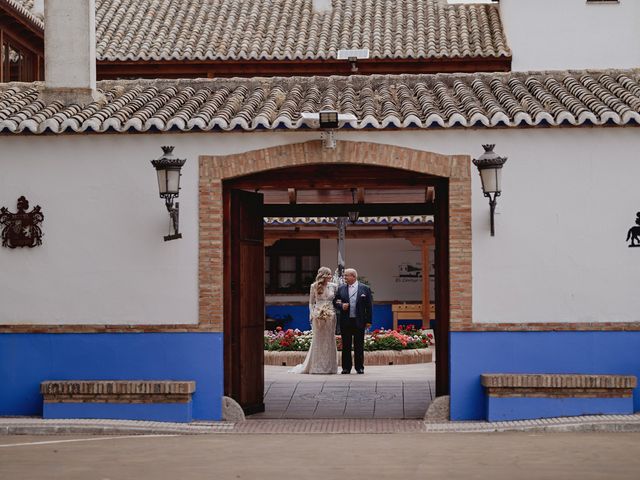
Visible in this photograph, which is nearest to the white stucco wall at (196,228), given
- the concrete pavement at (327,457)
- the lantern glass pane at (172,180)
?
the lantern glass pane at (172,180)

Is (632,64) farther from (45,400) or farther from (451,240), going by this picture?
(45,400)

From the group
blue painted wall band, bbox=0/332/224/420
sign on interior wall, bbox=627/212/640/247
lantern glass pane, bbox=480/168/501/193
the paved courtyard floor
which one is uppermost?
lantern glass pane, bbox=480/168/501/193

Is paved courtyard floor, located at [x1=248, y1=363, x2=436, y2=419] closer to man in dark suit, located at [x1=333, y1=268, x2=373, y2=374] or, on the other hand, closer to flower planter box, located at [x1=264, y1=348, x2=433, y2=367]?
man in dark suit, located at [x1=333, y1=268, x2=373, y2=374]

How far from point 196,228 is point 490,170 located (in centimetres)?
334

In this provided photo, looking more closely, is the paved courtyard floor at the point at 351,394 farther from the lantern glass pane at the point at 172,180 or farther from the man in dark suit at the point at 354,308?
the lantern glass pane at the point at 172,180

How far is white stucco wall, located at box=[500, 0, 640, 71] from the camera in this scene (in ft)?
78.2

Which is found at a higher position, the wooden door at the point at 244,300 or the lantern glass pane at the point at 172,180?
the lantern glass pane at the point at 172,180

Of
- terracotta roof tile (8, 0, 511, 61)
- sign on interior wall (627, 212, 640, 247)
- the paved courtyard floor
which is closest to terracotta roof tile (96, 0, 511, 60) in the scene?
terracotta roof tile (8, 0, 511, 61)

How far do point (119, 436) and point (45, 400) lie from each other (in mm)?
1228

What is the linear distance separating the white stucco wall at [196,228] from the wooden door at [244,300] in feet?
2.15

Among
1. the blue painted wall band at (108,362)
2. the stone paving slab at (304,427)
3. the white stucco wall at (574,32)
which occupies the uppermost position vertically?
the white stucco wall at (574,32)

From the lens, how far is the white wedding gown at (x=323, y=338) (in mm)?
18906

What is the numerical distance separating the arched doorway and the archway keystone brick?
11 millimetres

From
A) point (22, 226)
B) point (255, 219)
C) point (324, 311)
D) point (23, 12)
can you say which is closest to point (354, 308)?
point (324, 311)
